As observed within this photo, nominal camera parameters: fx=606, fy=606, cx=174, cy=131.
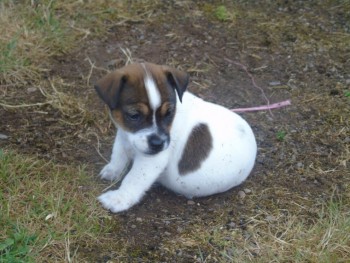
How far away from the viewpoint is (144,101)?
5234 mm

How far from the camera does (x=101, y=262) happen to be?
532cm

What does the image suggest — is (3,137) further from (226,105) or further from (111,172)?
(226,105)

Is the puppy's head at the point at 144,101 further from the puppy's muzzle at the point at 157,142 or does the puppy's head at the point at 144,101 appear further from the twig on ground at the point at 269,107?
the twig on ground at the point at 269,107

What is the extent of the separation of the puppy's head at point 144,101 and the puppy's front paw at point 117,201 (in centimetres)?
68

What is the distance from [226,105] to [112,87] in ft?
8.30

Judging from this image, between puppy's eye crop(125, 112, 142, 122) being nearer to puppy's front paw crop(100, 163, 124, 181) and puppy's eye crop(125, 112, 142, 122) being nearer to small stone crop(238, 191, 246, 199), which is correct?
puppy's front paw crop(100, 163, 124, 181)

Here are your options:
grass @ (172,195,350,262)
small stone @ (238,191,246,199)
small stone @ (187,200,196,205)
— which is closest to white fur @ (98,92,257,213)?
small stone @ (187,200,196,205)

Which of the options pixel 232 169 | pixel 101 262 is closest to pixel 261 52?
pixel 232 169

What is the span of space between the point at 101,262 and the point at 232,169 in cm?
156

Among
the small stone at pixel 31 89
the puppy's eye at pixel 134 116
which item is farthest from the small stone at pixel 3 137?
the puppy's eye at pixel 134 116

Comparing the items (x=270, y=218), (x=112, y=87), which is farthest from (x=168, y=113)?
(x=270, y=218)

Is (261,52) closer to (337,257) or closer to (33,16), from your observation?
(33,16)

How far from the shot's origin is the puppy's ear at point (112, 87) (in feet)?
17.3

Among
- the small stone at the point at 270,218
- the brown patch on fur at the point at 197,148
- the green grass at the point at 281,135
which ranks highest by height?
the brown patch on fur at the point at 197,148
